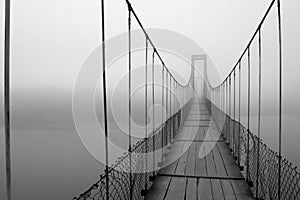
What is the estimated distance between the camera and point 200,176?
1.96m

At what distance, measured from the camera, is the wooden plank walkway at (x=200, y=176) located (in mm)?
1604

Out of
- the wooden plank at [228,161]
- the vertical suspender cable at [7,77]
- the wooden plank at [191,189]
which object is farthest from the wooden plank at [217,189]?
the vertical suspender cable at [7,77]

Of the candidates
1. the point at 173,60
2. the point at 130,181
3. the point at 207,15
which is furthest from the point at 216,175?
the point at 207,15

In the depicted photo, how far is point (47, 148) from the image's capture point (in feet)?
63.6

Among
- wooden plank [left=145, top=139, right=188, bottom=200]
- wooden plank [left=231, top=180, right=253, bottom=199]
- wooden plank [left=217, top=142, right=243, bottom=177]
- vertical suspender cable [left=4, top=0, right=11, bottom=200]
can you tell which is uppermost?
vertical suspender cable [left=4, top=0, right=11, bottom=200]

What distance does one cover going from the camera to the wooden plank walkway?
160cm

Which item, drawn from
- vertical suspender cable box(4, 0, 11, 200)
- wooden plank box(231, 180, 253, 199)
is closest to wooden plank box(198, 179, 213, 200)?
wooden plank box(231, 180, 253, 199)

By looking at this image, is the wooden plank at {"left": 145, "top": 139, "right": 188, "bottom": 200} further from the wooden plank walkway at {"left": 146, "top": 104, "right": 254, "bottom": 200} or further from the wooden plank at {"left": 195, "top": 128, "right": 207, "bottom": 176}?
the wooden plank at {"left": 195, "top": 128, "right": 207, "bottom": 176}

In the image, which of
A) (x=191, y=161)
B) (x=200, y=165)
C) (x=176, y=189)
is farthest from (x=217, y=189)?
(x=191, y=161)

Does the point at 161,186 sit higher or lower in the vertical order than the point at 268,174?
lower

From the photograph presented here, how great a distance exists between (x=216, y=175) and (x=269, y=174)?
1.55ft

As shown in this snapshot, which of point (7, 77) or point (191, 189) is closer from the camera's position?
point (7, 77)

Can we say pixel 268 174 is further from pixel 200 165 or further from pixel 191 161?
pixel 191 161

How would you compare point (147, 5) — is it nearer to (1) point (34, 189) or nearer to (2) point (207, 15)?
(2) point (207, 15)
